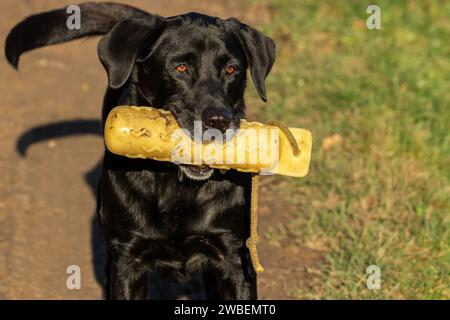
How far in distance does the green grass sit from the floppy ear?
1374 millimetres

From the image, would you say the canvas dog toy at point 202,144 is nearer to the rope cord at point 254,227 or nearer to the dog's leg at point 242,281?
the rope cord at point 254,227

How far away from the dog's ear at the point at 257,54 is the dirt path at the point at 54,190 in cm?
140

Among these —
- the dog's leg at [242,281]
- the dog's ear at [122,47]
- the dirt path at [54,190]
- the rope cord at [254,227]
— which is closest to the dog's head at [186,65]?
the dog's ear at [122,47]

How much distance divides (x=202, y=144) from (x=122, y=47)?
24.7 inches

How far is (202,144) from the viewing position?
163 inches

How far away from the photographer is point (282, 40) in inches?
354

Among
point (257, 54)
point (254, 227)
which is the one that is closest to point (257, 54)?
point (257, 54)

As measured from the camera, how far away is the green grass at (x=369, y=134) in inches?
219

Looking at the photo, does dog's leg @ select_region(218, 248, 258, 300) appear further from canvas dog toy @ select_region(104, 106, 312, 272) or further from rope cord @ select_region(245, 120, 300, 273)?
canvas dog toy @ select_region(104, 106, 312, 272)

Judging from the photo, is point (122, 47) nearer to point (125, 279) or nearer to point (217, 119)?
point (217, 119)

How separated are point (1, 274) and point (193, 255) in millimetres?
1385

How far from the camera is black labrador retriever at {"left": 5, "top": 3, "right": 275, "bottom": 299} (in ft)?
14.3

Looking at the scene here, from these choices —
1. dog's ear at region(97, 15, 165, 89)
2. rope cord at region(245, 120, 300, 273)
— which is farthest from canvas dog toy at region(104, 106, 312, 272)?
dog's ear at region(97, 15, 165, 89)
